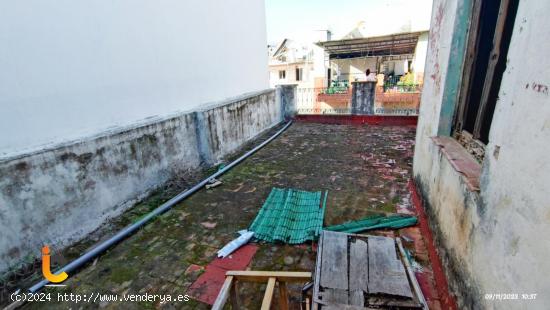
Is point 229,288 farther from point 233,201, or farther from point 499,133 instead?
point 233,201

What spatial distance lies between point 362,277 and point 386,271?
0.78 ft

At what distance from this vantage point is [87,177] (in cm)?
331

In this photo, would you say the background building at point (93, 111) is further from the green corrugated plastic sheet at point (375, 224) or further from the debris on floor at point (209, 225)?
the green corrugated plastic sheet at point (375, 224)

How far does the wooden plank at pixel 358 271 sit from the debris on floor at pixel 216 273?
3.72 feet

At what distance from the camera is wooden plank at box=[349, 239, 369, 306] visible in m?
1.96

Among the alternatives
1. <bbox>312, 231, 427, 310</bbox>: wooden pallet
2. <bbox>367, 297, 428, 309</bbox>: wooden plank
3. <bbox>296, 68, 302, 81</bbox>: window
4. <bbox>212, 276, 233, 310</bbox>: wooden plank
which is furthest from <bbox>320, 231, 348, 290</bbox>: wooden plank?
<bbox>296, 68, 302, 81</bbox>: window

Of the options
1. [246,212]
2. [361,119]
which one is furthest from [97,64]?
[361,119]

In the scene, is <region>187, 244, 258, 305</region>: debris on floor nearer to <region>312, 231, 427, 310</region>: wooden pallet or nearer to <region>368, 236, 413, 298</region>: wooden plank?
<region>312, 231, 427, 310</region>: wooden pallet

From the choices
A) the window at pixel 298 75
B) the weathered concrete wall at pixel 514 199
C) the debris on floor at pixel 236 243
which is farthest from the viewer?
the window at pixel 298 75

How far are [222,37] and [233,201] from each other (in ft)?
14.4

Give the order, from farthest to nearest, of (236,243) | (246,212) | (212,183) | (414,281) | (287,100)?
1. (287,100)
2. (212,183)
3. (246,212)
4. (236,243)
5. (414,281)

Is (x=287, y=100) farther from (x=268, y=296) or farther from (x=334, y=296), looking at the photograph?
(x=268, y=296)

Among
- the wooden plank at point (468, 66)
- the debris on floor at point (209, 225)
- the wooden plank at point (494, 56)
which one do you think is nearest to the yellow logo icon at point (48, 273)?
the debris on floor at point (209, 225)

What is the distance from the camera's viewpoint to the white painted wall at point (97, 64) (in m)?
2.75
